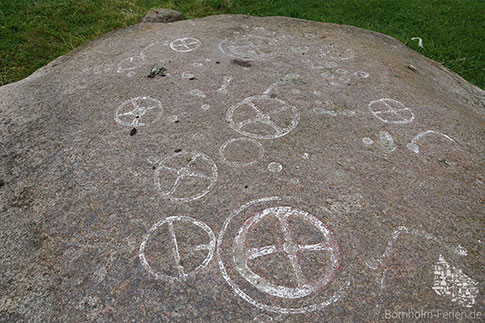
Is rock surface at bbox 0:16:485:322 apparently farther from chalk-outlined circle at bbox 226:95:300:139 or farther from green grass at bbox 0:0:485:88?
green grass at bbox 0:0:485:88

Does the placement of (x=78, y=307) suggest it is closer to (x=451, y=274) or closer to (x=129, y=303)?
(x=129, y=303)

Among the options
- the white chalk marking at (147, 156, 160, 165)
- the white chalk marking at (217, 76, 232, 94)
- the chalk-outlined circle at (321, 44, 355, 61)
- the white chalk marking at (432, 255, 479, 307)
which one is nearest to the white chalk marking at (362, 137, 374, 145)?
the white chalk marking at (432, 255, 479, 307)

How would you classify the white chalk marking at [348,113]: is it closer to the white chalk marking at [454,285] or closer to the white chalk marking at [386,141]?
the white chalk marking at [386,141]

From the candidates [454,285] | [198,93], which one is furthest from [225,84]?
[454,285]

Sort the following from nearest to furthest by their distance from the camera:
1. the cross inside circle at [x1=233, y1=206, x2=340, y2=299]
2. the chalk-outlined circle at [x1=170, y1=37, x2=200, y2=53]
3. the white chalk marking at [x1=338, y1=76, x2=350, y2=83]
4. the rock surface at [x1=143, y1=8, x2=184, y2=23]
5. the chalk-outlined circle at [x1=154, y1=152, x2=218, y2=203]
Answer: the cross inside circle at [x1=233, y1=206, x2=340, y2=299] → the chalk-outlined circle at [x1=154, y1=152, x2=218, y2=203] → the white chalk marking at [x1=338, y1=76, x2=350, y2=83] → the chalk-outlined circle at [x1=170, y1=37, x2=200, y2=53] → the rock surface at [x1=143, y1=8, x2=184, y2=23]

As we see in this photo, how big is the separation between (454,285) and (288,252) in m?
0.79

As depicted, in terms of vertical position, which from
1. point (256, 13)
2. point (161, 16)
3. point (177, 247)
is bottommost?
point (256, 13)

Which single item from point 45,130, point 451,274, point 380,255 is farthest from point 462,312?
point 45,130

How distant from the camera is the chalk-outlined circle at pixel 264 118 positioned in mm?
2355

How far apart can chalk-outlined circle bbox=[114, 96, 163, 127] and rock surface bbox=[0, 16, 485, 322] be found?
14mm

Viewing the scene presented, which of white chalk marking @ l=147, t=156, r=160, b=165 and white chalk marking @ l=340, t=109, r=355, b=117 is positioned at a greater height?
white chalk marking @ l=340, t=109, r=355, b=117

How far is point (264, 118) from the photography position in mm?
2490

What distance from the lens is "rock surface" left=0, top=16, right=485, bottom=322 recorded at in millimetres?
1519

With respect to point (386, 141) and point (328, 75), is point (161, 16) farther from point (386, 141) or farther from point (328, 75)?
point (386, 141)
